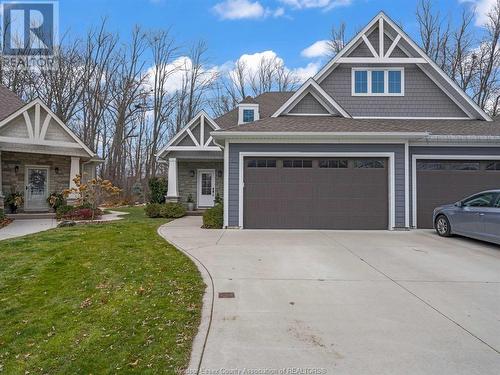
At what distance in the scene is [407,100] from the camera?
13.5 meters

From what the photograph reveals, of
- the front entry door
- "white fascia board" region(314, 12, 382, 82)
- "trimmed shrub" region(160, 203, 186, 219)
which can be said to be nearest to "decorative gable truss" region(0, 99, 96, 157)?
the front entry door

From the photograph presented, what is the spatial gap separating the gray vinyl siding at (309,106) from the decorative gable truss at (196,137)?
16.6 ft

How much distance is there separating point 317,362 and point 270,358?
0.41 meters

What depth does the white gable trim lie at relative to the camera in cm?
1259

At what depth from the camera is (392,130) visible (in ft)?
34.7

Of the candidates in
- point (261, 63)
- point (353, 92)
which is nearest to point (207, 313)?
point (353, 92)

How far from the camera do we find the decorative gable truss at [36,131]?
13.8 meters

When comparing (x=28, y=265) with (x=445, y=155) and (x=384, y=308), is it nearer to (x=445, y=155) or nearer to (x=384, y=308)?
(x=384, y=308)

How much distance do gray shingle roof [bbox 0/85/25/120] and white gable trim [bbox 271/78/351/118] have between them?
1263 cm

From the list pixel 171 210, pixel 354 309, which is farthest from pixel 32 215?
pixel 354 309

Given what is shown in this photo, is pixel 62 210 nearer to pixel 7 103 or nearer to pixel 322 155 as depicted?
pixel 7 103

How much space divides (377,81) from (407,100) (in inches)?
55.4

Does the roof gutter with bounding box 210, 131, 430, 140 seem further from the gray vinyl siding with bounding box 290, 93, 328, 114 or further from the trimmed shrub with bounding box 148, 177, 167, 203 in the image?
the trimmed shrub with bounding box 148, 177, 167, 203

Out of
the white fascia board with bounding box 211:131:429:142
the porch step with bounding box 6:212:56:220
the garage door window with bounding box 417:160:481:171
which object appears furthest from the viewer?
the porch step with bounding box 6:212:56:220
